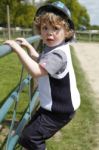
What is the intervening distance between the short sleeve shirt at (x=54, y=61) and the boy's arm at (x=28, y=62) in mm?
33

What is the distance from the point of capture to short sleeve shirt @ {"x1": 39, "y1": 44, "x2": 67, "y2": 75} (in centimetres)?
304

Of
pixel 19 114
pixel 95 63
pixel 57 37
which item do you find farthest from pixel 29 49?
pixel 95 63

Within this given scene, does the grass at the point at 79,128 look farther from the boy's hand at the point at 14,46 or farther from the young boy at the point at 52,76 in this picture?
the boy's hand at the point at 14,46

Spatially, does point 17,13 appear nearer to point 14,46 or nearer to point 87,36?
point 87,36

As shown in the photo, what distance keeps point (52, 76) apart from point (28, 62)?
0.76 ft

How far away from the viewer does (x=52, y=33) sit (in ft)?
10.2

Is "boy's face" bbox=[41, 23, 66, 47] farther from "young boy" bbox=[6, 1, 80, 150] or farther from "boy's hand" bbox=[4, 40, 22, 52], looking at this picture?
"boy's hand" bbox=[4, 40, 22, 52]

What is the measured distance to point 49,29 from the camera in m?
3.10

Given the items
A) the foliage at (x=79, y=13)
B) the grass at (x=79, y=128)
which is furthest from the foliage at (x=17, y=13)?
the grass at (x=79, y=128)

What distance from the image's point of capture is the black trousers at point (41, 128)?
10.6ft

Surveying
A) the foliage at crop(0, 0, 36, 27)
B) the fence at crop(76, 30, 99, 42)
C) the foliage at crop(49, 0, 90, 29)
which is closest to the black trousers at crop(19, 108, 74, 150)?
the fence at crop(76, 30, 99, 42)

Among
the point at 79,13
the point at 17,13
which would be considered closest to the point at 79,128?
the point at 17,13

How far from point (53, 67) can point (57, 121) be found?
16.1 inches

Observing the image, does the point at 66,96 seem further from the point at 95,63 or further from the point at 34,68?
the point at 95,63
